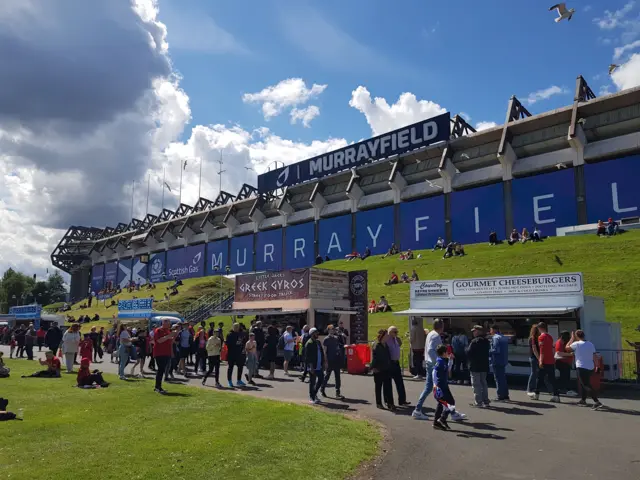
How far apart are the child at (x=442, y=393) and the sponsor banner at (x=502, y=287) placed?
25.2 feet

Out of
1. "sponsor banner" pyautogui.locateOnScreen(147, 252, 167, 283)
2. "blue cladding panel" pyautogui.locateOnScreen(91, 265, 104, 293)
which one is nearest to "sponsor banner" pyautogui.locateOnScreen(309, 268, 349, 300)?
"sponsor banner" pyautogui.locateOnScreen(147, 252, 167, 283)

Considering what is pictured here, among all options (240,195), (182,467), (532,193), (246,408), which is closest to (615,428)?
(246,408)

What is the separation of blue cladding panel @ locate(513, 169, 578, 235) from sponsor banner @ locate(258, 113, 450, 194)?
902 cm

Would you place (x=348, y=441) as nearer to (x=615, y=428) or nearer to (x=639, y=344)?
A: (x=615, y=428)

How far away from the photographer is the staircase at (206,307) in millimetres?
38562

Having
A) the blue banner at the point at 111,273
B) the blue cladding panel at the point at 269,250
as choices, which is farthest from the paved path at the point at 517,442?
the blue banner at the point at 111,273

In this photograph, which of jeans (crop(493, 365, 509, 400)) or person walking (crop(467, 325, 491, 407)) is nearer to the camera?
person walking (crop(467, 325, 491, 407))

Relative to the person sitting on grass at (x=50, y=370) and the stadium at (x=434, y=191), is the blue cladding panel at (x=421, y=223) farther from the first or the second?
the person sitting on grass at (x=50, y=370)

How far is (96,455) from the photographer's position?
6250 millimetres

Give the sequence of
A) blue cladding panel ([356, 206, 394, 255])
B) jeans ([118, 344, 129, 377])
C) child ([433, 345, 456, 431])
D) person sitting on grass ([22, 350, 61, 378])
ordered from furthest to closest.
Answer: blue cladding panel ([356, 206, 394, 255]) < jeans ([118, 344, 129, 377]) < person sitting on grass ([22, 350, 61, 378]) < child ([433, 345, 456, 431])

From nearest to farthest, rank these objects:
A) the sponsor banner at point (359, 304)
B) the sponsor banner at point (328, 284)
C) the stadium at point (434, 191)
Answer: the sponsor banner at point (328, 284) → the sponsor banner at point (359, 304) → the stadium at point (434, 191)

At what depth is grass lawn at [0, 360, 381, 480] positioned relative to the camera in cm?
580

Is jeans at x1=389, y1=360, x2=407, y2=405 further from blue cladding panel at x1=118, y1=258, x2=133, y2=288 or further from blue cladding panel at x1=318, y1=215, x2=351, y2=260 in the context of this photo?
blue cladding panel at x1=118, y1=258, x2=133, y2=288

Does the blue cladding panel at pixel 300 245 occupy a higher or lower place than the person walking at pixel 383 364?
higher
